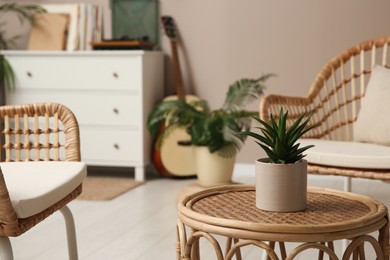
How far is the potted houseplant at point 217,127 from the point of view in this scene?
3268 mm

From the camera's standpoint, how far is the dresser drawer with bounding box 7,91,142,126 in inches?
151

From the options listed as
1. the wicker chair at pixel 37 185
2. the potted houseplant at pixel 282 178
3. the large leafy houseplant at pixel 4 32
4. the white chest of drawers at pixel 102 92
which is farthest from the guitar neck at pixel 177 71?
the potted houseplant at pixel 282 178

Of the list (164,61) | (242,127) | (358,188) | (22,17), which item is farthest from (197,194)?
(22,17)

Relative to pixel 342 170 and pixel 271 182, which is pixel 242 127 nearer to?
pixel 342 170

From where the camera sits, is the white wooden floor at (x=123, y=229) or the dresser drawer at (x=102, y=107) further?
the dresser drawer at (x=102, y=107)

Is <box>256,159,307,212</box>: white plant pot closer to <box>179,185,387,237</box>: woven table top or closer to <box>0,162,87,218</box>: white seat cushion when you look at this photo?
<box>179,185,387,237</box>: woven table top

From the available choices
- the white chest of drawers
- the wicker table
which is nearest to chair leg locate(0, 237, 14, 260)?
the wicker table

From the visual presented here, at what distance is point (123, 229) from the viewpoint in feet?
9.24

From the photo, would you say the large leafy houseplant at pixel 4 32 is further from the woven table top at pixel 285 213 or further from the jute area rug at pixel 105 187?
the woven table top at pixel 285 213

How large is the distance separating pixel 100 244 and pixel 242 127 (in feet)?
3.34

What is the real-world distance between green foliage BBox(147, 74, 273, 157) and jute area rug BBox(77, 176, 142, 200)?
1.47ft

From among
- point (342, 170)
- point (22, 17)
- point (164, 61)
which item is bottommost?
point (342, 170)

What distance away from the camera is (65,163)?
6.17 ft

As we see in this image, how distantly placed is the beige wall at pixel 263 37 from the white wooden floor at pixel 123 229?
672 millimetres
